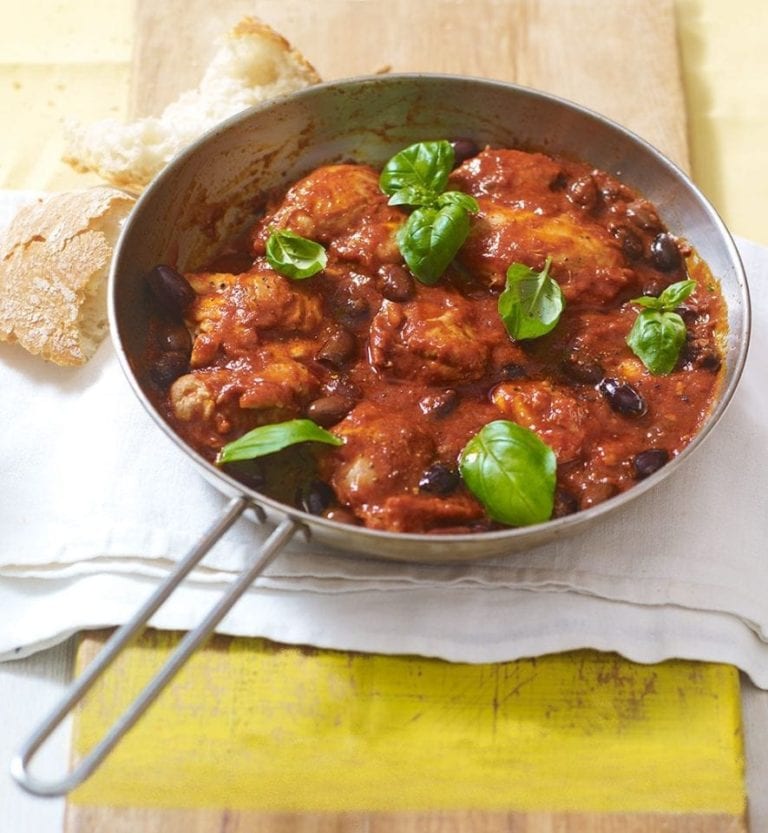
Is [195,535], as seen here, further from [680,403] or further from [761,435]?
[761,435]

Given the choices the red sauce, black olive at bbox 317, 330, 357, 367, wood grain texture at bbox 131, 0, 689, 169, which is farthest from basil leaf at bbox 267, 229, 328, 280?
wood grain texture at bbox 131, 0, 689, 169

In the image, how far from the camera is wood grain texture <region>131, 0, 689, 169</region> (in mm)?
4980

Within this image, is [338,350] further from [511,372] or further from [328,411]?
[511,372]

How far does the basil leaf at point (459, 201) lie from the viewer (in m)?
3.80

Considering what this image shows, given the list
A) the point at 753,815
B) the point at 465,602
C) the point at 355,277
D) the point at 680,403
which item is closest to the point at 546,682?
the point at 465,602

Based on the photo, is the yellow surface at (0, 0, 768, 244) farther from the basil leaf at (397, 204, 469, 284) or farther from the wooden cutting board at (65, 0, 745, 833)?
the wooden cutting board at (65, 0, 745, 833)

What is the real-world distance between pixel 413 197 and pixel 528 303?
2.14 feet

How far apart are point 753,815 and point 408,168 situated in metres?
2.65

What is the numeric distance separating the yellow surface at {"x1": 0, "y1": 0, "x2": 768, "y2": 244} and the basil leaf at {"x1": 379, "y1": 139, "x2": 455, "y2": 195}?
5.24ft

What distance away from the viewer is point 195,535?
11.6ft

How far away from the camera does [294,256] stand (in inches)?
149

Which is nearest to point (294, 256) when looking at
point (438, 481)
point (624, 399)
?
point (438, 481)

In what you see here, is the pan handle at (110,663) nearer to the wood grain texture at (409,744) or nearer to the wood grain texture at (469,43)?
the wood grain texture at (409,744)

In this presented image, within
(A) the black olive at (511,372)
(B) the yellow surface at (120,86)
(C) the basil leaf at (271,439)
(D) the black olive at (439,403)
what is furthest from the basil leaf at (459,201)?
(B) the yellow surface at (120,86)
